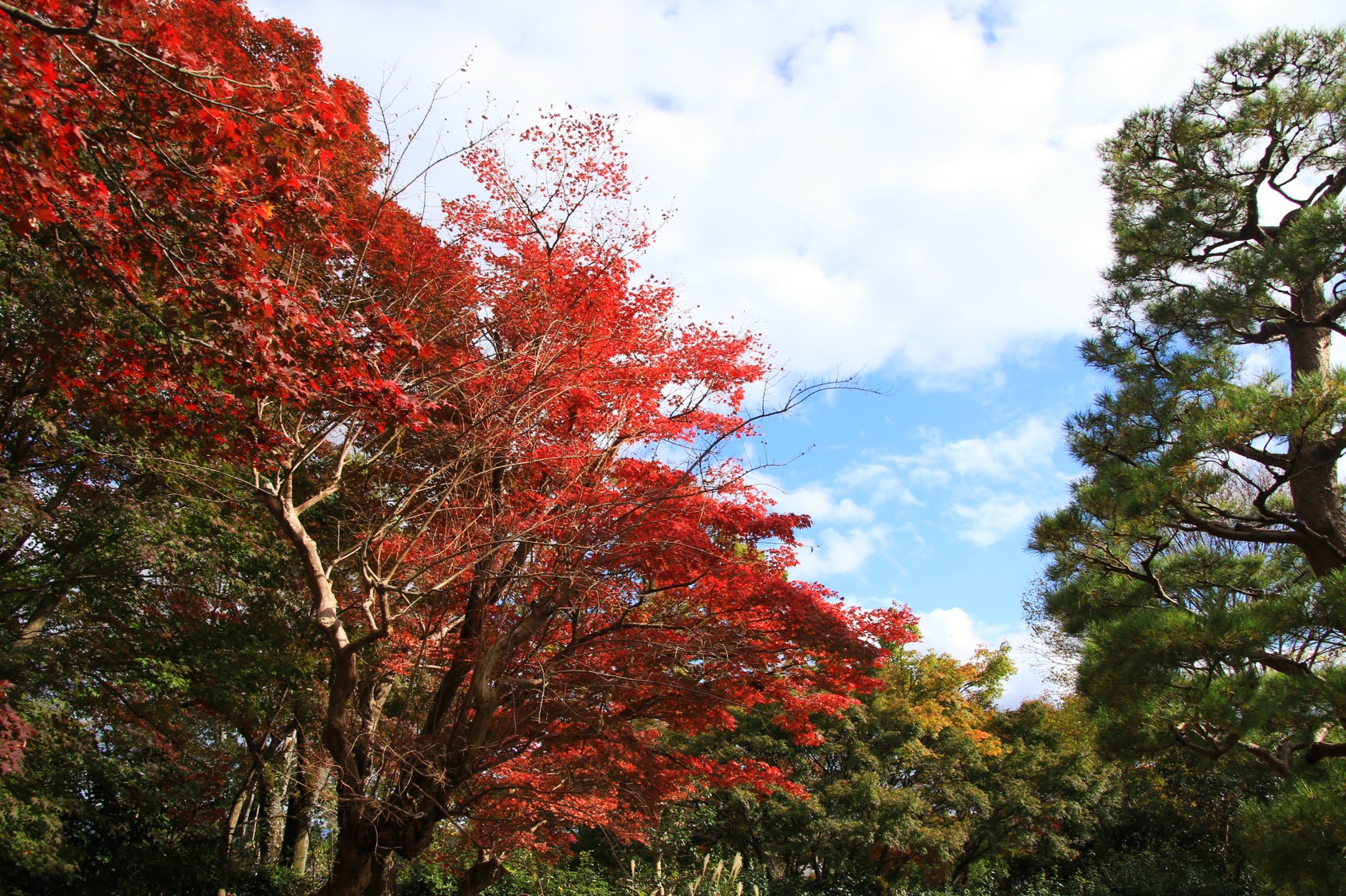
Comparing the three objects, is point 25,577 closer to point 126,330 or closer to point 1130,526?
point 126,330

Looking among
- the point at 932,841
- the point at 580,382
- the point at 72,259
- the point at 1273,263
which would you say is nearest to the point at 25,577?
the point at 72,259

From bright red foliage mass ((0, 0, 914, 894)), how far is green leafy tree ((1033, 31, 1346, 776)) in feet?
6.04

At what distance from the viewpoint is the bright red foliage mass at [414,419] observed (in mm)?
3223

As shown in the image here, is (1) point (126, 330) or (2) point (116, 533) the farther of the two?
(2) point (116, 533)

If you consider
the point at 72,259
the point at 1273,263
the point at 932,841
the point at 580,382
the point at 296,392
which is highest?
the point at 1273,263

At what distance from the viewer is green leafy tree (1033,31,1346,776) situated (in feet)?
16.5

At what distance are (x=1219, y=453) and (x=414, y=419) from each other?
18.1ft

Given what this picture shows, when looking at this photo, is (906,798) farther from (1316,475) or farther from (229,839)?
(229,839)

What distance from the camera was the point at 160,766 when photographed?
820 cm

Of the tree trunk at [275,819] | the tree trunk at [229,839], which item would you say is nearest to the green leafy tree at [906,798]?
the tree trunk at [275,819]

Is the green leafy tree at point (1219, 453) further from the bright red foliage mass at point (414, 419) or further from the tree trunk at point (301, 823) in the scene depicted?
the tree trunk at point (301, 823)

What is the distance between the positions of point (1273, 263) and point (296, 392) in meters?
6.61

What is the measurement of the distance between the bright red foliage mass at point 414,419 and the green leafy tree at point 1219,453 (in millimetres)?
1842

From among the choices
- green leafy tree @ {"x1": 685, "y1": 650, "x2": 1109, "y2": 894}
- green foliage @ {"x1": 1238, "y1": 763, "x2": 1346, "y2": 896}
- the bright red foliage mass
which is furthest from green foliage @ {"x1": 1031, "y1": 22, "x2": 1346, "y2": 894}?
green leafy tree @ {"x1": 685, "y1": 650, "x2": 1109, "y2": 894}
